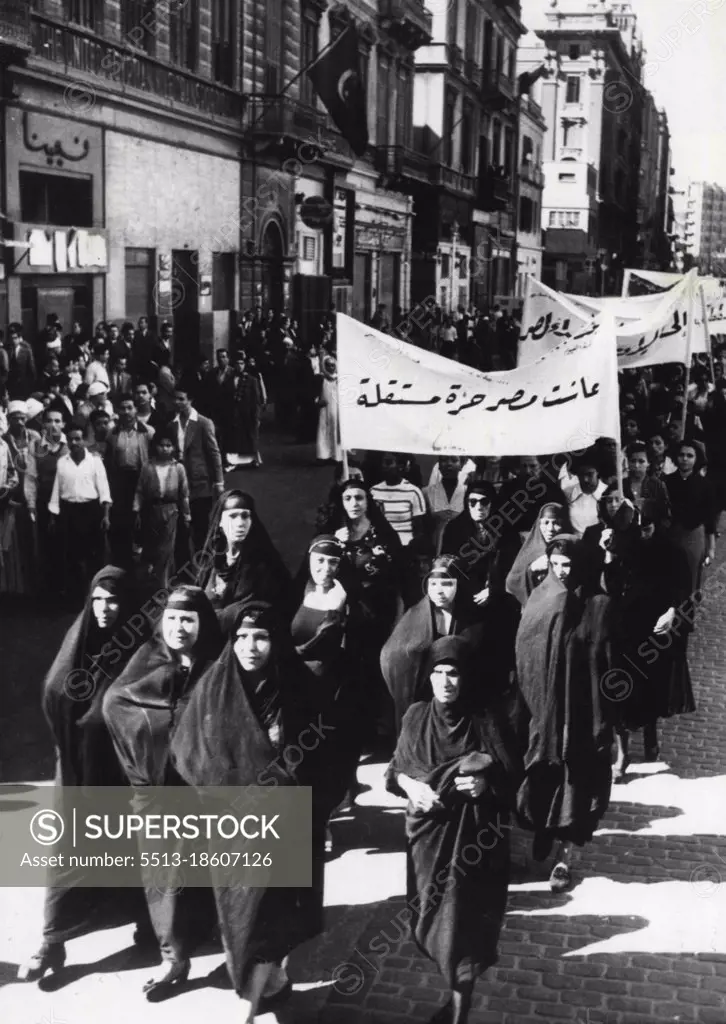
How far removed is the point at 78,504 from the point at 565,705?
202 inches

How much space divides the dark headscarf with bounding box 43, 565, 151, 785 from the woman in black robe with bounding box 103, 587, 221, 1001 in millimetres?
80

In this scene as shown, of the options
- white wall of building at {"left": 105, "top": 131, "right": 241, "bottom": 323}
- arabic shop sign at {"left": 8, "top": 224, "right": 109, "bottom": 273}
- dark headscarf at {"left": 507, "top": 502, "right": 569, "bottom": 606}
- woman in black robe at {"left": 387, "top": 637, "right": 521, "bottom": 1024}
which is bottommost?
woman in black robe at {"left": 387, "top": 637, "right": 521, "bottom": 1024}

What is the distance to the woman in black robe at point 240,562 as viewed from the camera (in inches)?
254

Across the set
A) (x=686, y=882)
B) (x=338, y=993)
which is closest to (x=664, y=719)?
(x=686, y=882)

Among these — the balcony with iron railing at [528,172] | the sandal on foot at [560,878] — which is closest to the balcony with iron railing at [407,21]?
the balcony with iron railing at [528,172]

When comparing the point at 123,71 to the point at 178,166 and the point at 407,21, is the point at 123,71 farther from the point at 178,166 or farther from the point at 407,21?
the point at 407,21

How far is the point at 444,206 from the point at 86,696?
112 ft

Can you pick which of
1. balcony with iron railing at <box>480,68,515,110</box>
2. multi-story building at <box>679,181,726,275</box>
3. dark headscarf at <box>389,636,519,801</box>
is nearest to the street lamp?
balcony with iron railing at <box>480,68,515,110</box>

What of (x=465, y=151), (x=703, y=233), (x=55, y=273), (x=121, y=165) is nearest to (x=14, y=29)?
(x=55, y=273)

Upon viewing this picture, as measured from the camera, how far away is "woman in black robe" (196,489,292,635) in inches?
254

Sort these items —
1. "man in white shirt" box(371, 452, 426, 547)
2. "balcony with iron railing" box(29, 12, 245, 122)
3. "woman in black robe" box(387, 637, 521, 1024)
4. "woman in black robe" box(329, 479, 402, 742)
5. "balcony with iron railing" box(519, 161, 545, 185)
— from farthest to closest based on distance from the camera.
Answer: "balcony with iron railing" box(519, 161, 545, 185), "balcony with iron railing" box(29, 12, 245, 122), "man in white shirt" box(371, 452, 426, 547), "woman in black robe" box(329, 479, 402, 742), "woman in black robe" box(387, 637, 521, 1024)

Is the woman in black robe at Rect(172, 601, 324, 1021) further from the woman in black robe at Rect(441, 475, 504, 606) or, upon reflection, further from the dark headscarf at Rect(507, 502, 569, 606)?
the dark headscarf at Rect(507, 502, 569, 606)

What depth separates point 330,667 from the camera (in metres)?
6.02

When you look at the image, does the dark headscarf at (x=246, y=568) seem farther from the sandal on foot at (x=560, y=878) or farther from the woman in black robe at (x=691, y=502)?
the woman in black robe at (x=691, y=502)
